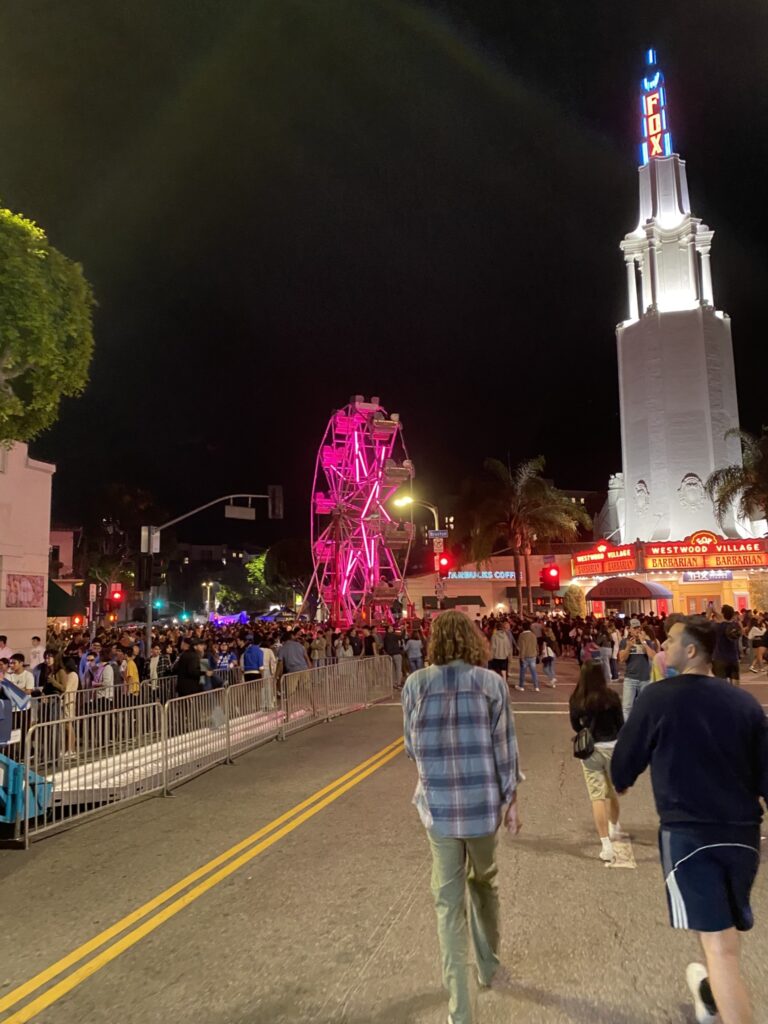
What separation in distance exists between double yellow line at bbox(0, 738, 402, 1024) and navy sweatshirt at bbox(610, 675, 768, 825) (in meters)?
3.24

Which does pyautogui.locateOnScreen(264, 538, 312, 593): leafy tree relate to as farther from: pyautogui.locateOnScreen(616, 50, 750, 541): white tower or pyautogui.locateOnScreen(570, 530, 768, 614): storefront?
pyautogui.locateOnScreen(570, 530, 768, 614): storefront

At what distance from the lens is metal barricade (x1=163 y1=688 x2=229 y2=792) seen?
885 centimetres

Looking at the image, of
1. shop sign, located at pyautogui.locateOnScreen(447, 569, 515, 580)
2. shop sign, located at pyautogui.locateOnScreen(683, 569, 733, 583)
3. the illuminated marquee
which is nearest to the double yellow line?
shop sign, located at pyautogui.locateOnScreen(683, 569, 733, 583)

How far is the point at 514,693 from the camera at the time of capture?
18328 mm

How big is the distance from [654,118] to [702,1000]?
6572cm

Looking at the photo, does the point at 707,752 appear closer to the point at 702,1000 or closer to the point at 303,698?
the point at 702,1000

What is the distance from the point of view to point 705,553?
139 feet

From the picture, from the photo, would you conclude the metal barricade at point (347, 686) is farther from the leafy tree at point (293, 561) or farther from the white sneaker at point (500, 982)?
the leafy tree at point (293, 561)

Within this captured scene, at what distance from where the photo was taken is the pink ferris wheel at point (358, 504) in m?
42.3

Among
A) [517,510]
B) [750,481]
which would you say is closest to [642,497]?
[517,510]

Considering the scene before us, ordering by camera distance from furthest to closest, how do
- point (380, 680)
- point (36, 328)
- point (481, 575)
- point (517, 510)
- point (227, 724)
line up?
point (481, 575) → point (517, 510) → point (380, 680) → point (36, 328) → point (227, 724)

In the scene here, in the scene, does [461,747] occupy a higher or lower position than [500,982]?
higher

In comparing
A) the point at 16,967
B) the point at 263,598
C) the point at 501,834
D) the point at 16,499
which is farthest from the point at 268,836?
the point at 263,598

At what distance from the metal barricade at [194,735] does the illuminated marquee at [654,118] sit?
192ft
